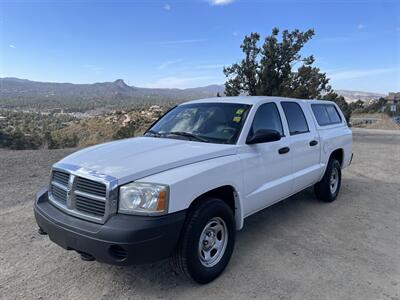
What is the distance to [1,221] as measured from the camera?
4.77m

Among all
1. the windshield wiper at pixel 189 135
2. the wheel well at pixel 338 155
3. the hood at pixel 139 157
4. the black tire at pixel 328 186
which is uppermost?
the windshield wiper at pixel 189 135

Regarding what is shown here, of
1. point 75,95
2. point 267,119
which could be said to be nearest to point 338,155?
point 267,119

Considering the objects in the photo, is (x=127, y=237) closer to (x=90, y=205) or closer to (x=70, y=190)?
(x=90, y=205)

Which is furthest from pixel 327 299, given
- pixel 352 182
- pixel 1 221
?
pixel 352 182

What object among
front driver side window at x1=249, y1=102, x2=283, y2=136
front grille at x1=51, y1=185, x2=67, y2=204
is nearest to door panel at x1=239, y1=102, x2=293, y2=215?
front driver side window at x1=249, y1=102, x2=283, y2=136

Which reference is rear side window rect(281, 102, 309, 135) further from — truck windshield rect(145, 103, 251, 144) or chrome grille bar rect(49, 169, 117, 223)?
chrome grille bar rect(49, 169, 117, 223)

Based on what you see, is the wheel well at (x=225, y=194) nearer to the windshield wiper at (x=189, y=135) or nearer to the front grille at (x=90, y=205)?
the windshield wiper at (x=189, y=135)

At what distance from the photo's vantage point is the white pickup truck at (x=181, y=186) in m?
2.80

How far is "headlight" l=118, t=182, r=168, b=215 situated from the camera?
2805mm

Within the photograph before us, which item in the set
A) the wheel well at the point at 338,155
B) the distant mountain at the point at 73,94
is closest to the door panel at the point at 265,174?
the wheel well at the point at 338,155

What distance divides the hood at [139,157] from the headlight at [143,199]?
0.10m

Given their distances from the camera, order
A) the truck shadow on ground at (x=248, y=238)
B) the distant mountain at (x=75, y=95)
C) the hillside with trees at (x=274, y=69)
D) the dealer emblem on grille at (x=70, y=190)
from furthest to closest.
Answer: the distant mountain at (x=75, y=95), the hillside with trees at (x=274, y=69), the truck shadow on ground at (x=248, y=238), the dealer emblem on grille at (x=70, y=190)

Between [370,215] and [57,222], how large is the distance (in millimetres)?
4732

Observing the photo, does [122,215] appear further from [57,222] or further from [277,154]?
[277,154]
